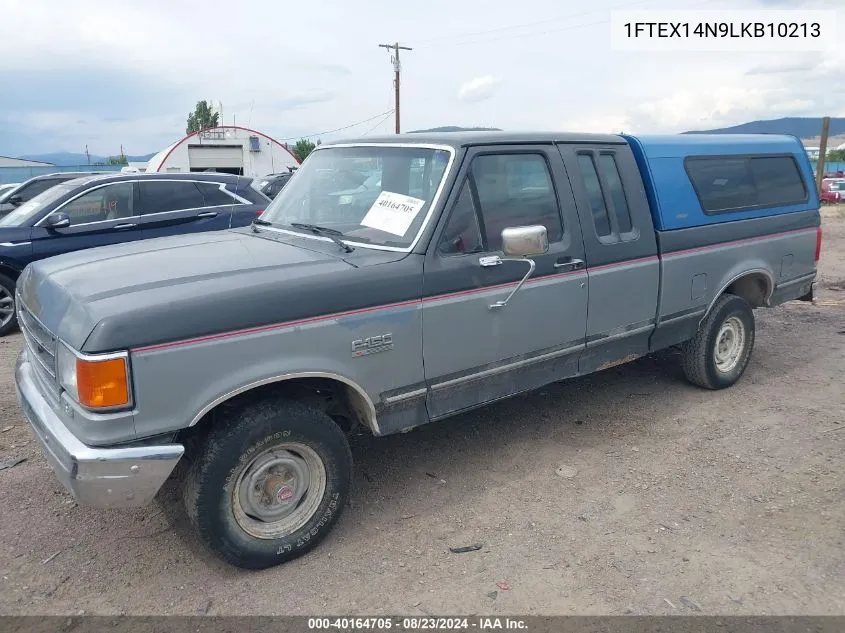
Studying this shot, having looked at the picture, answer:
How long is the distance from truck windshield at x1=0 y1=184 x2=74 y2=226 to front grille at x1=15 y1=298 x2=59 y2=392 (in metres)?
4.79

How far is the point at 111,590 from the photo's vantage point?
3227 mm

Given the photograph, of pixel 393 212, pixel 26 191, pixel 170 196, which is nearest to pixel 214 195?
pixel 170 196

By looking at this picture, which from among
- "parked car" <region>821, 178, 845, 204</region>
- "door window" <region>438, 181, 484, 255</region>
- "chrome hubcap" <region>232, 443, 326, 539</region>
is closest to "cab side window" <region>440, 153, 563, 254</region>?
"door window" <region>438, 181, 484, 255</region>

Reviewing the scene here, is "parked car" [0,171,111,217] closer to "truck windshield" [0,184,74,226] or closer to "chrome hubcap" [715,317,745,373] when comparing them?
"truck windshield" [0,184,74,226]

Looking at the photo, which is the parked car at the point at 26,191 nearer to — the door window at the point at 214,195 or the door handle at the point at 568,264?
the door window at the point at 214,195

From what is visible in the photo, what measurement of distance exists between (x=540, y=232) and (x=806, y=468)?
242cm

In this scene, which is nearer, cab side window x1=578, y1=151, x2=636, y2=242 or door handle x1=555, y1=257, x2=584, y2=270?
door handle x1=555, y1=257, x2=584, y2=270

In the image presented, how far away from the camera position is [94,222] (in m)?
7.89

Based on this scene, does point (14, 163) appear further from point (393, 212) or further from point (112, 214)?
point (393, 212)

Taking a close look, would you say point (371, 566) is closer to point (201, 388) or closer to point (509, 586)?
point (509, 586)

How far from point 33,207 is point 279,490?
20.9 feet

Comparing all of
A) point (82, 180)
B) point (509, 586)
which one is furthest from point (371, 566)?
point (82, 180)

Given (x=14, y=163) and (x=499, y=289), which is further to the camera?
(x=14, y=163)

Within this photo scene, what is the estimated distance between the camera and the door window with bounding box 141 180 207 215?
8.21 metres
